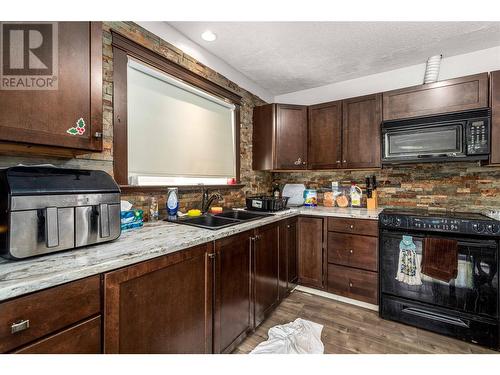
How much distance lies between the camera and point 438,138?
2219 millimetres

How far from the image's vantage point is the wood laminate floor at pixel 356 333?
1.75 meters

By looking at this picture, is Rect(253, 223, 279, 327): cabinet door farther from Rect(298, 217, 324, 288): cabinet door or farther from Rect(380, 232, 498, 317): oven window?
Rect(380, 232, 498, 317): oven window

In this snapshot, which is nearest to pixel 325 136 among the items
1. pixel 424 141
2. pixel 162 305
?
pixel 424 141

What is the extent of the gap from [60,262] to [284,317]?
1.88 meters

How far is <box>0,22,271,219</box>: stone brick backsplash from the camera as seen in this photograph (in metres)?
1.41

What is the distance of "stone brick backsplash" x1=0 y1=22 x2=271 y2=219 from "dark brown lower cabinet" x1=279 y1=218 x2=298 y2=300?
71 cm

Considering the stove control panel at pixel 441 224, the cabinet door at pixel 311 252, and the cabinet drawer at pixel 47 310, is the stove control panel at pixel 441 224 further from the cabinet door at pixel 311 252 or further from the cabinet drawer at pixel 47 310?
the cabinet drawer at pixel 47 310

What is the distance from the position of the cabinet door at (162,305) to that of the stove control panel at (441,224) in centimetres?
168

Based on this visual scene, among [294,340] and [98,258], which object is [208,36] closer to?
[98,258]

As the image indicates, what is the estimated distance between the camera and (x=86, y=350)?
870mm

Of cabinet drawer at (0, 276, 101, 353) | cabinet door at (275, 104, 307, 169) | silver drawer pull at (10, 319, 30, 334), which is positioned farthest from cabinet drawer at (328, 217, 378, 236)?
silver drawer pull at (10, 319, 30, 334)

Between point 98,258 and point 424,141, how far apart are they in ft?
9.13

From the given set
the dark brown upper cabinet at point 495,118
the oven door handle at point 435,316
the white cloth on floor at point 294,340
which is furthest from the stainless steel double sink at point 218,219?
the dark brown upper cabinet at point 495,118
